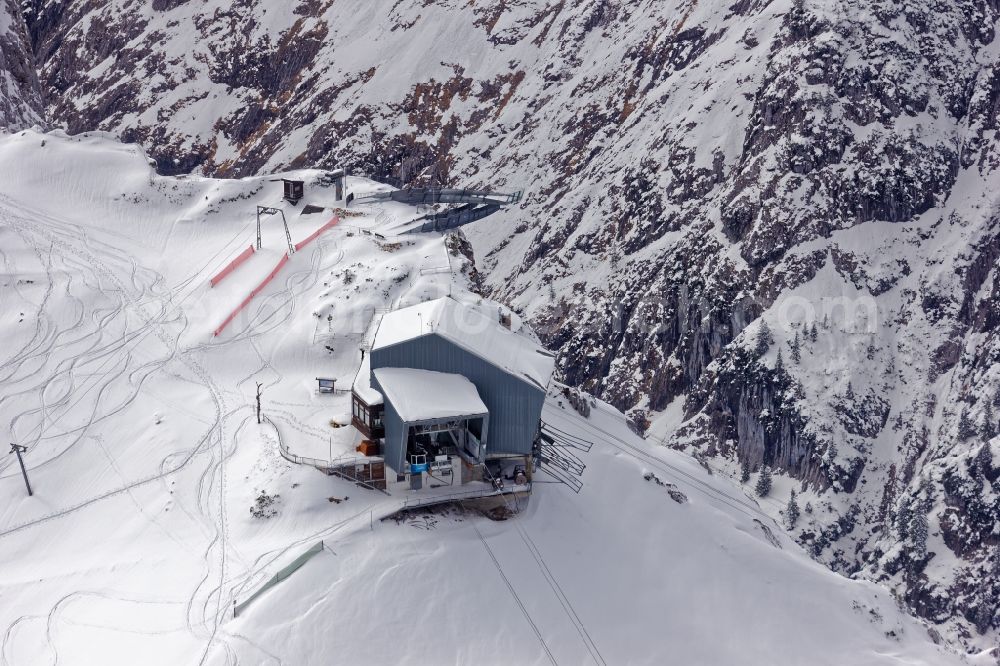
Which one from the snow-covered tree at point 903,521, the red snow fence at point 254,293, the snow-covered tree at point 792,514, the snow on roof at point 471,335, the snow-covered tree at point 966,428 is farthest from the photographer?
the snow-covered tree at point 792,514

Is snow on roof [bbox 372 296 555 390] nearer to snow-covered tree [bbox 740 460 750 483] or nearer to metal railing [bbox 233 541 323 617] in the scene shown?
metal railing [bbox 233 541 323 617]

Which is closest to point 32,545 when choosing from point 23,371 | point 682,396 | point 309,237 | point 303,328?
point 23,371

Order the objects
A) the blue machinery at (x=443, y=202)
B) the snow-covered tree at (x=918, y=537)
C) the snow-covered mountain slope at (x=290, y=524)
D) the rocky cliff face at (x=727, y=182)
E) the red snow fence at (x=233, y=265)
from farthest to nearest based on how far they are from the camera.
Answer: the rocky cliff face at (x=727, y=182), the snow-covered tree at (x=918, y=537), the blue machinery at (x=443, y=202), the red snow fence at (x=233, y=265), the snow-covered mountain slope at (x=290, y=524)

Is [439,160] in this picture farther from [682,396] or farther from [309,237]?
[309,237]

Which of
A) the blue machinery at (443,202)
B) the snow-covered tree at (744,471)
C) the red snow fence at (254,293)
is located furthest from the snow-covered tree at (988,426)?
the red snow fence at (254,293)

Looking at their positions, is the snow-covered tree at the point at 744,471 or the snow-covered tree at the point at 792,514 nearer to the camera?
the snow-covered tree at the point at 792,514

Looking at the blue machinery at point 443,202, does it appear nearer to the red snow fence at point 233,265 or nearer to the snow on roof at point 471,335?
the red snow fence at point 233,265
